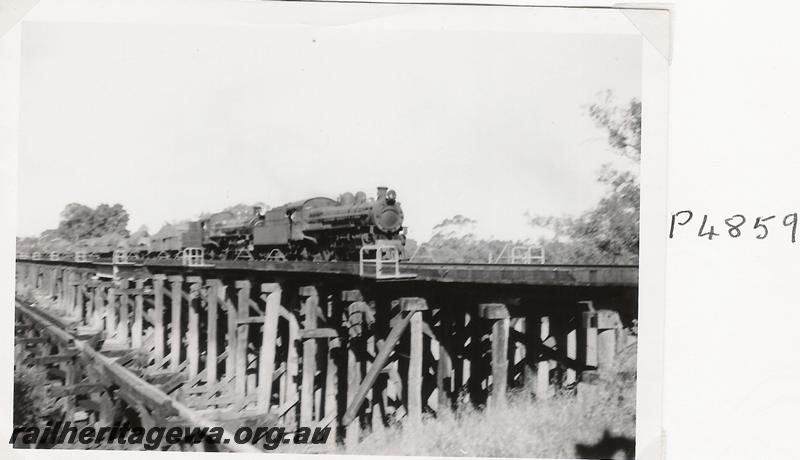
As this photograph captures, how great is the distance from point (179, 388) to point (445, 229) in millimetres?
778

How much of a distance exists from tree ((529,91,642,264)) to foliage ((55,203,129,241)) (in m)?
1.02

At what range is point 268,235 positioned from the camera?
1348mm

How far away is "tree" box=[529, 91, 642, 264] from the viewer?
1.29 m

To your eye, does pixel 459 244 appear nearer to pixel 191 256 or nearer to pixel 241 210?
pixel 241 210

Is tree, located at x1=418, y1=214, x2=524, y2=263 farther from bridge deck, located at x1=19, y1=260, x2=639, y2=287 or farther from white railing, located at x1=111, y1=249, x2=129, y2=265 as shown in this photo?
white railing, located at x1=111, y1=249, x2=129, y2=265

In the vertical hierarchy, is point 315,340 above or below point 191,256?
below

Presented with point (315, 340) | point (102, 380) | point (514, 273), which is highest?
point (514, 273)

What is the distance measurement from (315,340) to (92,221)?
624mm

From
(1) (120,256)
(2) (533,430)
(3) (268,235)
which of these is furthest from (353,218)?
(2) (533,430)

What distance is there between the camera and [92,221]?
1.31 m

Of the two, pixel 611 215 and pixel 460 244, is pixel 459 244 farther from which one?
pixel 611 215

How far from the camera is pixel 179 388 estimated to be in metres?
1.33

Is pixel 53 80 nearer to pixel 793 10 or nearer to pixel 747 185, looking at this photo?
pixel 747 185

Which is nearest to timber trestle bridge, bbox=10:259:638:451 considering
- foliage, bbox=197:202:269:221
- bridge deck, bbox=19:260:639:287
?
bridge deck, bbox=19:260:639:287
